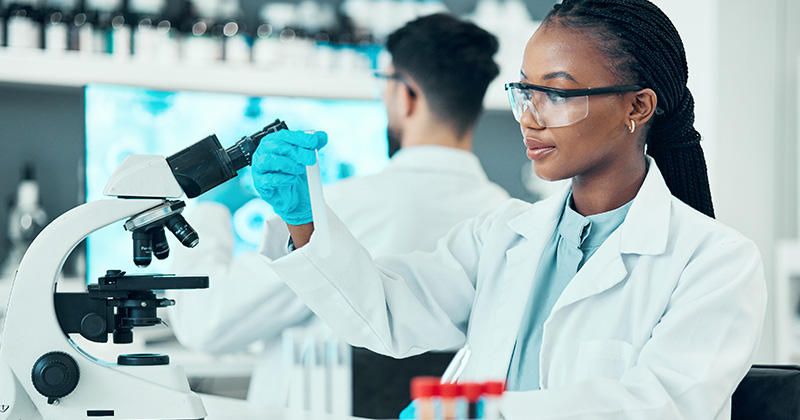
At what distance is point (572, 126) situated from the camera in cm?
119

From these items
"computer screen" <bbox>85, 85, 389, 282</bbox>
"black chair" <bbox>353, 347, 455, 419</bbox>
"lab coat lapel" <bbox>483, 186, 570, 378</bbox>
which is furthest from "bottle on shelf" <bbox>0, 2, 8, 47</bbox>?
"lab coat lapel" <bbox>483, 186, 570, 378</bbox>

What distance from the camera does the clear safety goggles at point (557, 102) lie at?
1179 mm

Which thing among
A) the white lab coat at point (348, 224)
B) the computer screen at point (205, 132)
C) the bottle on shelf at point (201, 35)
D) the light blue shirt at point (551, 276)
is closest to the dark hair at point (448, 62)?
the white lab coat at point (348, 224)

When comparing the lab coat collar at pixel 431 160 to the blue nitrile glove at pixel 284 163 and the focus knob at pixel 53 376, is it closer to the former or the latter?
the blue nitrile glove at pixel 284 163

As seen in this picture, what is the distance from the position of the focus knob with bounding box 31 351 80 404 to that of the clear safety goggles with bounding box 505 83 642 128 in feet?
2.42

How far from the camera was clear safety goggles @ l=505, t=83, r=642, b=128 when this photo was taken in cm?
118

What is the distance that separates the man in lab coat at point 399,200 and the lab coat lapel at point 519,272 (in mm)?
549

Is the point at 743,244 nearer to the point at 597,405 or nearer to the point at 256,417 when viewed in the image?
the point at 597,405

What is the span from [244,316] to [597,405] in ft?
3.60

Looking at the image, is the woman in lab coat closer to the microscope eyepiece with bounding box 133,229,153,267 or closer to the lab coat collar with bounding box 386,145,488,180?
the microscope eyepiece with bounding box 133,229,153,267

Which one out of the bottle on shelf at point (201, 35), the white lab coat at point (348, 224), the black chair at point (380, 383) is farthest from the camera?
the bottle on shelf at point (201, 35)

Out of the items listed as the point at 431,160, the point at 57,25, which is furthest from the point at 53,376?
the point at 57,25

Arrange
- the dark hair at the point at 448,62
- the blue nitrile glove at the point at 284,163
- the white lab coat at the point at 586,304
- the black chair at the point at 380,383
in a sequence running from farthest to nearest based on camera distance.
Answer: the dark hair at the point at 448,62
the black chair at the point at 380,383
the blue nitrile glove at the point at 284,163
the white lab coat at the point at 586,304

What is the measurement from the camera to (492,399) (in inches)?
25.5
